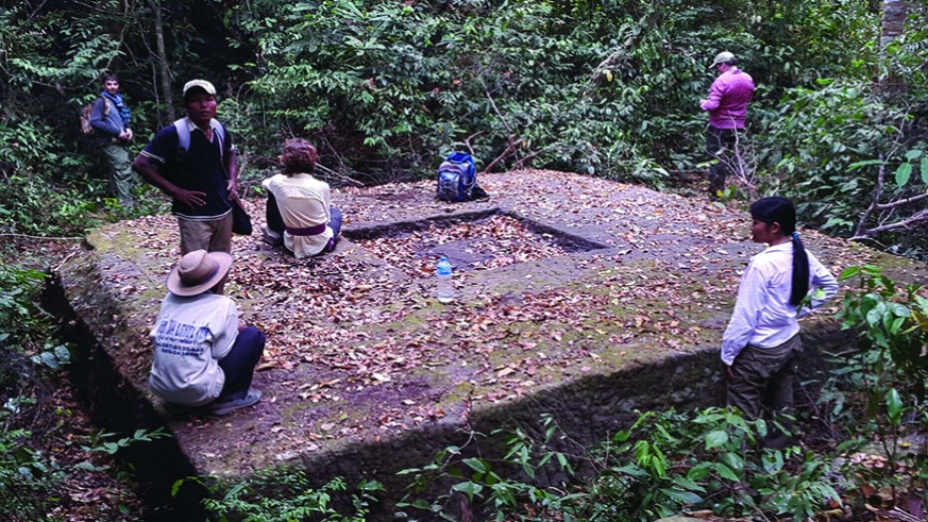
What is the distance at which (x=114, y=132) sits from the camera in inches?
385

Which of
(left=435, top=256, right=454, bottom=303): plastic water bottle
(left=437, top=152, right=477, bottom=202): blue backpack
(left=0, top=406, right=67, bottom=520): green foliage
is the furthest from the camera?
(left=437, top=152, right=477, bottom=202): blue backpack

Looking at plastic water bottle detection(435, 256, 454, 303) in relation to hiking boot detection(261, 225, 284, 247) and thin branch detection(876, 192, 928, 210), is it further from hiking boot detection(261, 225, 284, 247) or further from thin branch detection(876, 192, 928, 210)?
thin branch detection(876, 192, 928, 210)

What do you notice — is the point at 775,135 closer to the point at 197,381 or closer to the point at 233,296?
the point at 233,296

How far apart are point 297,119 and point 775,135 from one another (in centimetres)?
634

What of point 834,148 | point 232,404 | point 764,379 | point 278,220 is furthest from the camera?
point 834,148

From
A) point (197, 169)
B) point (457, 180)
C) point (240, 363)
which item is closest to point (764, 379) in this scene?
point (240, 363)

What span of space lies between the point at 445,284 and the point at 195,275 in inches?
91.3

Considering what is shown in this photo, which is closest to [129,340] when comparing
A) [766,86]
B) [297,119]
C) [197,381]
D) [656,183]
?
[197,381]

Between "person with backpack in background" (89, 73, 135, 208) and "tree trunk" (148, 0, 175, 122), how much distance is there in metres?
2.10

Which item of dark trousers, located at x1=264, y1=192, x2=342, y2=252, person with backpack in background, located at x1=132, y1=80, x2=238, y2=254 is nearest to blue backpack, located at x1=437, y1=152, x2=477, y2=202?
dark trousers, located at x1=264, y1=192, x2=342, y2=252

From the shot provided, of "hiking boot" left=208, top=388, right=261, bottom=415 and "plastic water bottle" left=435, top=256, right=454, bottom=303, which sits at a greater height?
"hiking boot" left=208, top=388, right=261, bottom=415

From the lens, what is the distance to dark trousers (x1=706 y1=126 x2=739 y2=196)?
9.87m

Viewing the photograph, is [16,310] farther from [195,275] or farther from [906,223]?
[906,223]

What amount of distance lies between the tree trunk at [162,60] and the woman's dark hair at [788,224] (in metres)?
10.3
